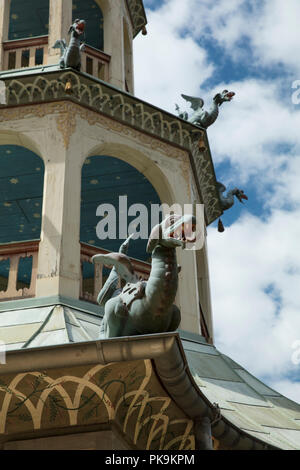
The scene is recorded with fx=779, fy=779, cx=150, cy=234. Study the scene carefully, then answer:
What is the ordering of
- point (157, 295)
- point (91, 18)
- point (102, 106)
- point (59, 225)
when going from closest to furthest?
point (157, 295), point (59, 225), point (102, 106), point (91, 18)

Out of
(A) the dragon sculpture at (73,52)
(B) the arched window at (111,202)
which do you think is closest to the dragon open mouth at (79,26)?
(A) the dragon sculpture at (73,52)

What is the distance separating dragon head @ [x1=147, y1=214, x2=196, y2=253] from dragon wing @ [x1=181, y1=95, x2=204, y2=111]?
8378mm

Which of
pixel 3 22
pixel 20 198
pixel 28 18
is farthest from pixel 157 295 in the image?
pixel 28 18

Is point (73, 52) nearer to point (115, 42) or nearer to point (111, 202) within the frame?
point (115, 42)

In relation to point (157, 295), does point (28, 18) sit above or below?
above

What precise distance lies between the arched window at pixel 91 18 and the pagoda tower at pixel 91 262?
1.0 inches

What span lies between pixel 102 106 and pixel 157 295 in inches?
291

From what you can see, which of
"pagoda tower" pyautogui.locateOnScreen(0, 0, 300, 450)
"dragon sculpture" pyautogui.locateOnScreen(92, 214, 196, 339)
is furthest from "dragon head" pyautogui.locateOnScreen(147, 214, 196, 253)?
"pagoda tower" pyautogui.locateOnScreen(0, 0, 300, 450)

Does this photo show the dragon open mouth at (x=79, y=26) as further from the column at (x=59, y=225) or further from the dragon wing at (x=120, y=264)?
the dragon wing at (x=120, y=264)

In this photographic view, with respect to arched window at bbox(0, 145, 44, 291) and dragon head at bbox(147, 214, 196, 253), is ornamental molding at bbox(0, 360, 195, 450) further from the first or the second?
arched window at bbox(0, 145, 44, 291)

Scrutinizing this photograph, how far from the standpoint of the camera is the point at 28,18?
18.7m

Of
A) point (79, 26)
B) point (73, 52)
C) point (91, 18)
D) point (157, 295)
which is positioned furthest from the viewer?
point (91, 18)

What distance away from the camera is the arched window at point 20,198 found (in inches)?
610

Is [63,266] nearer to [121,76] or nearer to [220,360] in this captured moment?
[220,360]
